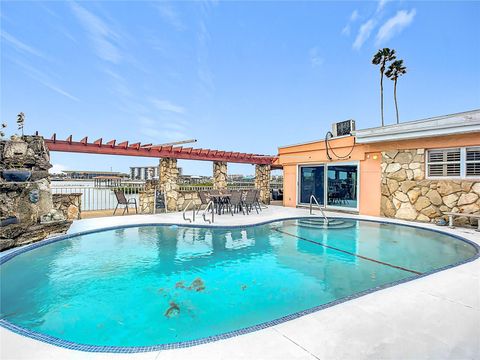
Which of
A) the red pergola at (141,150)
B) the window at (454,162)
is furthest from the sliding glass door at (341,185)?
the red pergola at (141,150)

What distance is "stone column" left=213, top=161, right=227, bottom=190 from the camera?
1498cm

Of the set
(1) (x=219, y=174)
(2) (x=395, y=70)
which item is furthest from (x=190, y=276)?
(2) (x=395, y=70)

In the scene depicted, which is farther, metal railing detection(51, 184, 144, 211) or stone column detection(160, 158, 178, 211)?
metal railing detection(51, 184, 144, 211)

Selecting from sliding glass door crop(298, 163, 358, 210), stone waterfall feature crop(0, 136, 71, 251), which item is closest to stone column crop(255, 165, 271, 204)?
sliding glass door crop(298, 163, 358, 210)

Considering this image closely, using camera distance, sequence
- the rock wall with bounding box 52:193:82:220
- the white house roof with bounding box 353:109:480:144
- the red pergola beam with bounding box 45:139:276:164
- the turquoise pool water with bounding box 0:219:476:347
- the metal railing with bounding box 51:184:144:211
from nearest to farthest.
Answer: the turquoise pool water with bounding box 0:219:476:347 < the white house roof with bounding box 353:109:480:144 < the rock wall with bounding box 52:193:82:220 < the red pergola beam with bounding box 45:139:276:164 < the metal railing with bounding box 51:184:144:211

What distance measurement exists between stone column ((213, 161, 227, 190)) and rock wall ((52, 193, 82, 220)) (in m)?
6.96

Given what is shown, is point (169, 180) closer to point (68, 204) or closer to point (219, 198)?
point (219, 198)

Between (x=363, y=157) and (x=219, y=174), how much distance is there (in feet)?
25.3

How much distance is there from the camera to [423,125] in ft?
31.1

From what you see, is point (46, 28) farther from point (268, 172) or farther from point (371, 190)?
point (371, 190)

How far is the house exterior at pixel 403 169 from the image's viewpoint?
29.0ft

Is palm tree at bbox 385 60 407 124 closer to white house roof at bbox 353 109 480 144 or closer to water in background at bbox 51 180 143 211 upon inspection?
white house roof at bbox 353 109 480 144

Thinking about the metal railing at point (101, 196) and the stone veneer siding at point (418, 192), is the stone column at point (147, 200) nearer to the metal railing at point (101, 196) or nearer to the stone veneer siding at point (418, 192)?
the metal railing at point (101, 196)

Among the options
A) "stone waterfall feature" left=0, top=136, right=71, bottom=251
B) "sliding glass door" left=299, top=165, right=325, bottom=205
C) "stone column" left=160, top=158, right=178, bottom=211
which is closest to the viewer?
"stone waterfall feature" left=0, top=136, right=71, bottom=251
